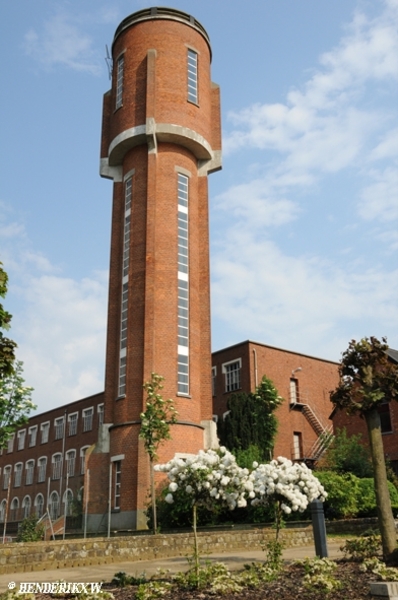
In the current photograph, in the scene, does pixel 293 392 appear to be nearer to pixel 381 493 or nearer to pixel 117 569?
pixel 117 569

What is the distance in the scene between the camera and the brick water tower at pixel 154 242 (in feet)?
94.5

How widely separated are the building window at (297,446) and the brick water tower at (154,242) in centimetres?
1062

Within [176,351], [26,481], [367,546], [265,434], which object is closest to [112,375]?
[176,351]

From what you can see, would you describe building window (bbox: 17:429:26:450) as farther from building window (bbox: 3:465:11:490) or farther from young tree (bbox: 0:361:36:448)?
young tree (bbox: 0:361:36:448)

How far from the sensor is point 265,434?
33.6m

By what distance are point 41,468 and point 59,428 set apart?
3816 mm

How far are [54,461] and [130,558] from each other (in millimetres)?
41121

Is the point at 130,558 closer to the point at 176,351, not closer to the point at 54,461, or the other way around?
the point at 176,351

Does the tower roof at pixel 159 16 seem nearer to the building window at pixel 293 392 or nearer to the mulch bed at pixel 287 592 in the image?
the building window at pixel 293 392

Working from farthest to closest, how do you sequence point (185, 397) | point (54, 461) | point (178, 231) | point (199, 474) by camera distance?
point (54, 461) < point (178, 231) < point (185, 397) < point (199, 474)

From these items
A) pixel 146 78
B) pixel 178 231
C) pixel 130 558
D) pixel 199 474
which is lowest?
pixel 130 558

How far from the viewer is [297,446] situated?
39000 mm

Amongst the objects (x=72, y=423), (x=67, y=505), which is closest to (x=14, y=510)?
(x=72, y=423)

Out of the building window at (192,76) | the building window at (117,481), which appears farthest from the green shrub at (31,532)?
the building window at (192,76)
